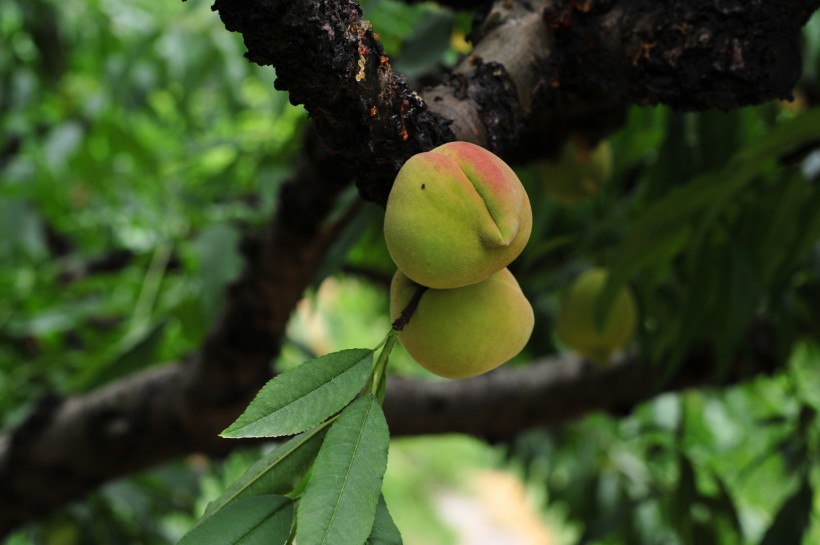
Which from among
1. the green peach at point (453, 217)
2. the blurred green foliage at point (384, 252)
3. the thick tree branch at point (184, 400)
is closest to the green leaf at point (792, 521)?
the blurred green foliage at point (384, 252)

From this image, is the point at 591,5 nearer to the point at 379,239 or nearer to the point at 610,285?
the point at 610,285

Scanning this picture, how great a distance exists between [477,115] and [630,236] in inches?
16.5

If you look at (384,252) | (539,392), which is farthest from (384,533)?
(384,252)

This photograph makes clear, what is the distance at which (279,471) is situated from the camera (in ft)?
1.64

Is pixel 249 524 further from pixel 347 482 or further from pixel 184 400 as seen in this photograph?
pixel 184 400

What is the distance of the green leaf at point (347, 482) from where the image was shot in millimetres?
420

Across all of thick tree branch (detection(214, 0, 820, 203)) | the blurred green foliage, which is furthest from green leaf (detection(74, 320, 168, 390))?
thick tree branch (detection(214, 0, 820, 203))

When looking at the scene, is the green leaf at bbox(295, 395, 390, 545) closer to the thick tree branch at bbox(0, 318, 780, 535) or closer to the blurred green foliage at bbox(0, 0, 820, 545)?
the blurred green foliage at bbox(0, 0, 820, 545)

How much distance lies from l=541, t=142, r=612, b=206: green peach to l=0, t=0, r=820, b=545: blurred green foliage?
62 mm

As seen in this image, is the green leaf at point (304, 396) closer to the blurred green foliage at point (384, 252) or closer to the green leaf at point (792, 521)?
the blurred green foliage at point (384, 252)

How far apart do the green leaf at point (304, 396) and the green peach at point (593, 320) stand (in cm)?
55

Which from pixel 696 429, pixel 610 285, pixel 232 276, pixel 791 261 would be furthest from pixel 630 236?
pixel 696 429

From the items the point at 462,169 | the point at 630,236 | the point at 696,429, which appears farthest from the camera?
the point at 696,429

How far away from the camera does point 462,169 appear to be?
1.59 ft
